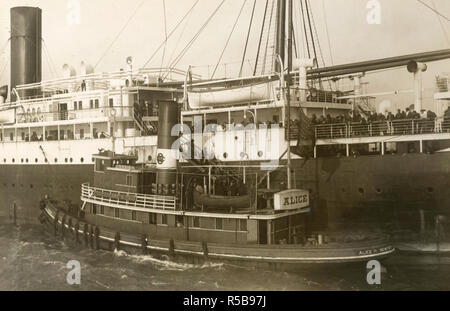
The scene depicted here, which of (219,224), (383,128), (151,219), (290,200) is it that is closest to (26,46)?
(151,219)

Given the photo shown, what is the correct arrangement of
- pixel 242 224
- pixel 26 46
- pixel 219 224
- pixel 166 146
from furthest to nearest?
pixel 26 46 < pixel 166 146 < pixel 219 224 < pixel 242 224

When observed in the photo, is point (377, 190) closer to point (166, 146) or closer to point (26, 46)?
point (166, 146)

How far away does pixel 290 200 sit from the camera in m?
16.5

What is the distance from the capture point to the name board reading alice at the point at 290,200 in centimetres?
1608

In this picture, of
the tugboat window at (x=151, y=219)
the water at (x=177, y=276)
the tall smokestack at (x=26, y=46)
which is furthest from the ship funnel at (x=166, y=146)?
the tall smokestack at (x=26, y=46)

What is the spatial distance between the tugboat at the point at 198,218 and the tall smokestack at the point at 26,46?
14.3m

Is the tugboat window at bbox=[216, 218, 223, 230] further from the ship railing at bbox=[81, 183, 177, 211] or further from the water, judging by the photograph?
the ship railing at bbox=[81, 183, 177, 211]

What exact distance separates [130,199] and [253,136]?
6351mm

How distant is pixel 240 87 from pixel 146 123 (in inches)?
305

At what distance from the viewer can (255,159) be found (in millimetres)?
21141

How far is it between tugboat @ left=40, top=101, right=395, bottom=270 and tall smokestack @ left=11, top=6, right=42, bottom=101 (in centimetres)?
1434

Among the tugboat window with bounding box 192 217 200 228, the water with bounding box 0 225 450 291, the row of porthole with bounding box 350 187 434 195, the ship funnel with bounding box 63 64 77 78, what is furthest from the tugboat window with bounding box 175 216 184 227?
the ship funnel with bounding box 63 64 77 78

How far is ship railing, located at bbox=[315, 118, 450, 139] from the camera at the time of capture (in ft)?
58.0
